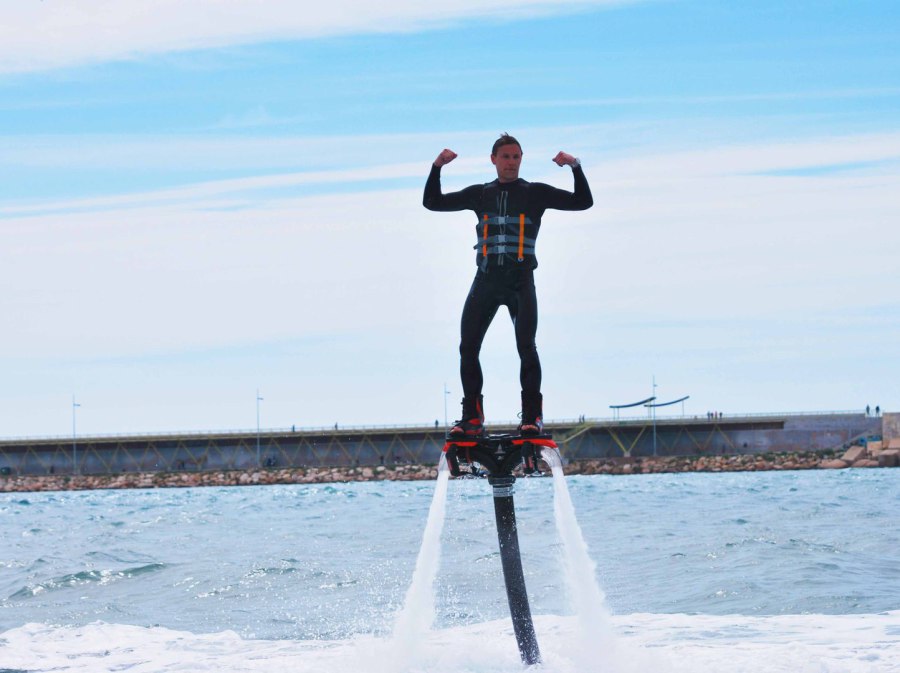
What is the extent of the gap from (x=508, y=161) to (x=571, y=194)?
0.65 meters

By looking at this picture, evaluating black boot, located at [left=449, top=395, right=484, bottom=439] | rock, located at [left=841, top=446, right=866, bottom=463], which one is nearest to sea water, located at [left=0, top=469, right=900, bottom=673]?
black boot, located at [left=449, top=395, right=484, bottom=439]

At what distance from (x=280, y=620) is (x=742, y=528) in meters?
16.6

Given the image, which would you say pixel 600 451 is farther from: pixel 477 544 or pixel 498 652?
pixel 498 652

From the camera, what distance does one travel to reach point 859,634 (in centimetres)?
1523

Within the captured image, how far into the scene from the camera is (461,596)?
20.0 meters

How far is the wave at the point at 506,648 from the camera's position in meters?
13.1

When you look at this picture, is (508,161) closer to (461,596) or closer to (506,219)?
(506,219)

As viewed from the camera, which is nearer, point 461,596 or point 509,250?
point 509,250

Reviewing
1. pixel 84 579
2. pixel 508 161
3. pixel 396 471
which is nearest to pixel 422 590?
pixel 508 161

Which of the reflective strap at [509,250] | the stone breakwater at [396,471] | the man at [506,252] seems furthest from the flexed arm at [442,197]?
the stone breakwater at [396,471]

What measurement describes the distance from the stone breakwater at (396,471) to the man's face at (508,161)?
8484 centimetres

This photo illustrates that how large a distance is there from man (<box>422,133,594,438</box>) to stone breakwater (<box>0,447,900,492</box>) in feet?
278

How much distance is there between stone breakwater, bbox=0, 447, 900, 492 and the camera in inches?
3807

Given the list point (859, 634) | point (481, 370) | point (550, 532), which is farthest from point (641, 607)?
point (550, 532)
